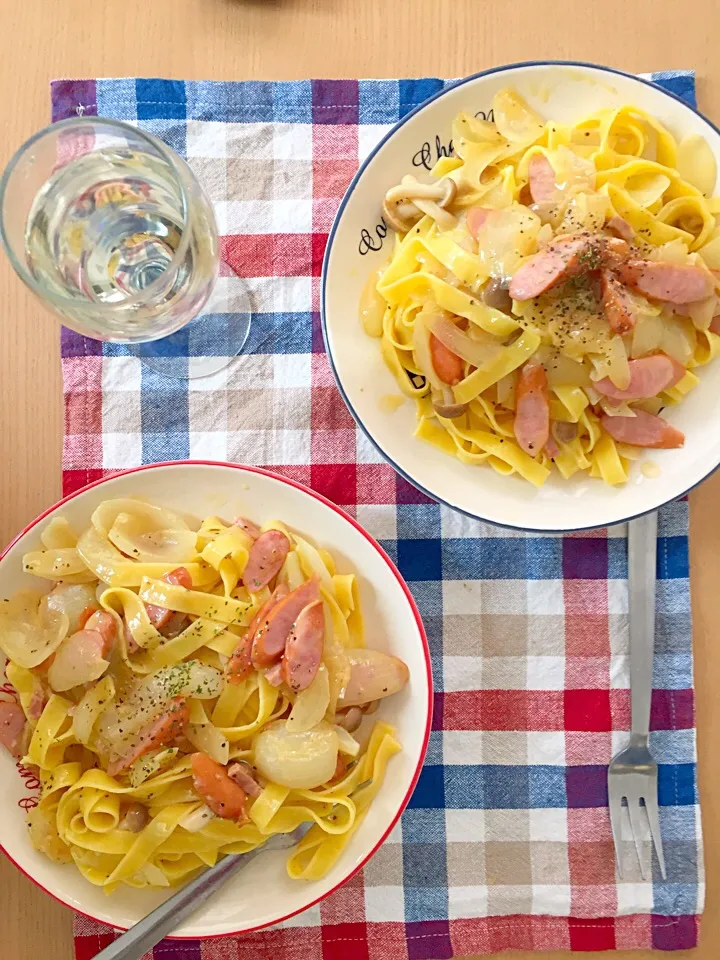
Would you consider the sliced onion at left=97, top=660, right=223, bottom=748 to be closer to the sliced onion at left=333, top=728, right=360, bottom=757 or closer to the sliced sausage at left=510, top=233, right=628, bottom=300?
the sliced onion at left=333, top=728, right=360, bottom=757

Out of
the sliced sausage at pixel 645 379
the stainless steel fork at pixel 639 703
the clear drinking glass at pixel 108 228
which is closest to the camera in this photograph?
the clear drinking glass at pixel 108 228

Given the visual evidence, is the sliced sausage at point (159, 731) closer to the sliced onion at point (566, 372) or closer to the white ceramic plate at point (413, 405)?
the white ceramic plate at point (413, 405)

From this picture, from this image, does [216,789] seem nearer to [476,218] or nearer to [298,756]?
[298,756]

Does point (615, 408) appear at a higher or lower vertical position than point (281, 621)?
higher

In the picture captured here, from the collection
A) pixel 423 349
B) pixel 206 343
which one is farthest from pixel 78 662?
pixel 423 349

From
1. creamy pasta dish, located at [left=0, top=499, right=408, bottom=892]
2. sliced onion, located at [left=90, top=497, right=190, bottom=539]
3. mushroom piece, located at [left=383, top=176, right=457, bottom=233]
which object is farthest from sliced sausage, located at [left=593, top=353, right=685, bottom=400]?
sliced onion, located at [left=90, top=497, right=190, bottom=539]

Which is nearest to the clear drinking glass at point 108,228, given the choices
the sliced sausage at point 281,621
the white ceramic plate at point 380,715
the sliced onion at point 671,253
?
the white ceramic plate at point 380,715
